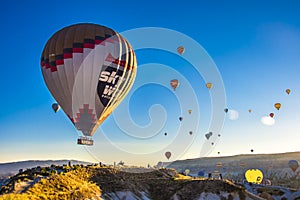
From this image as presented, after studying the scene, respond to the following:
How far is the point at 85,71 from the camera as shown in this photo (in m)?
45.4

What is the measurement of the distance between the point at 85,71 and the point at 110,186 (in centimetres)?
1672

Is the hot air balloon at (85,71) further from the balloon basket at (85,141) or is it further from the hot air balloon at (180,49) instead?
the hot air balloon at (180,49)

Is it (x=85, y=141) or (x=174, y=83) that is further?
(x=174, y=83)

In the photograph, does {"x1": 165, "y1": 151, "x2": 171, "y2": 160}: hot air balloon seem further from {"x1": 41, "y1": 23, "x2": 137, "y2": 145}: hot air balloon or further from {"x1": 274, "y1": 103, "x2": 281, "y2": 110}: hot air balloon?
{"x1": 41, "y1": 23, "x2": 137, "y2": 145}: hot air balloon

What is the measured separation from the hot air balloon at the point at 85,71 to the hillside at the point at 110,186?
5605 mm

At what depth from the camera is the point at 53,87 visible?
4634 centimetres

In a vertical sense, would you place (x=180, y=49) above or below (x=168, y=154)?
above

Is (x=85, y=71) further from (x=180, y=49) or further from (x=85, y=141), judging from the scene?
(x=180, y=49)

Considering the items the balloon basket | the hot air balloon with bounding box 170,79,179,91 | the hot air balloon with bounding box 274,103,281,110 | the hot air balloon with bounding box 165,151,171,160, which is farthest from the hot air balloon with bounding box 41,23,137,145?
the hot air balloon with bounding box 274,103,281,110

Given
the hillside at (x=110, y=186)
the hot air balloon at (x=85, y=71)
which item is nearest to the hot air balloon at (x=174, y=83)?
the hot air balloon at (x=85, y=71)

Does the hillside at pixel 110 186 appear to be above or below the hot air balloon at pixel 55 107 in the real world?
below

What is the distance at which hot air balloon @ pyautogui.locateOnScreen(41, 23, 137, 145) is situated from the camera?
44.9 m

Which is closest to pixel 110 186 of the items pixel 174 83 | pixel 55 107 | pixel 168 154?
pixel 55 107

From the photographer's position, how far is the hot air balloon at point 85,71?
4491 centimetres
